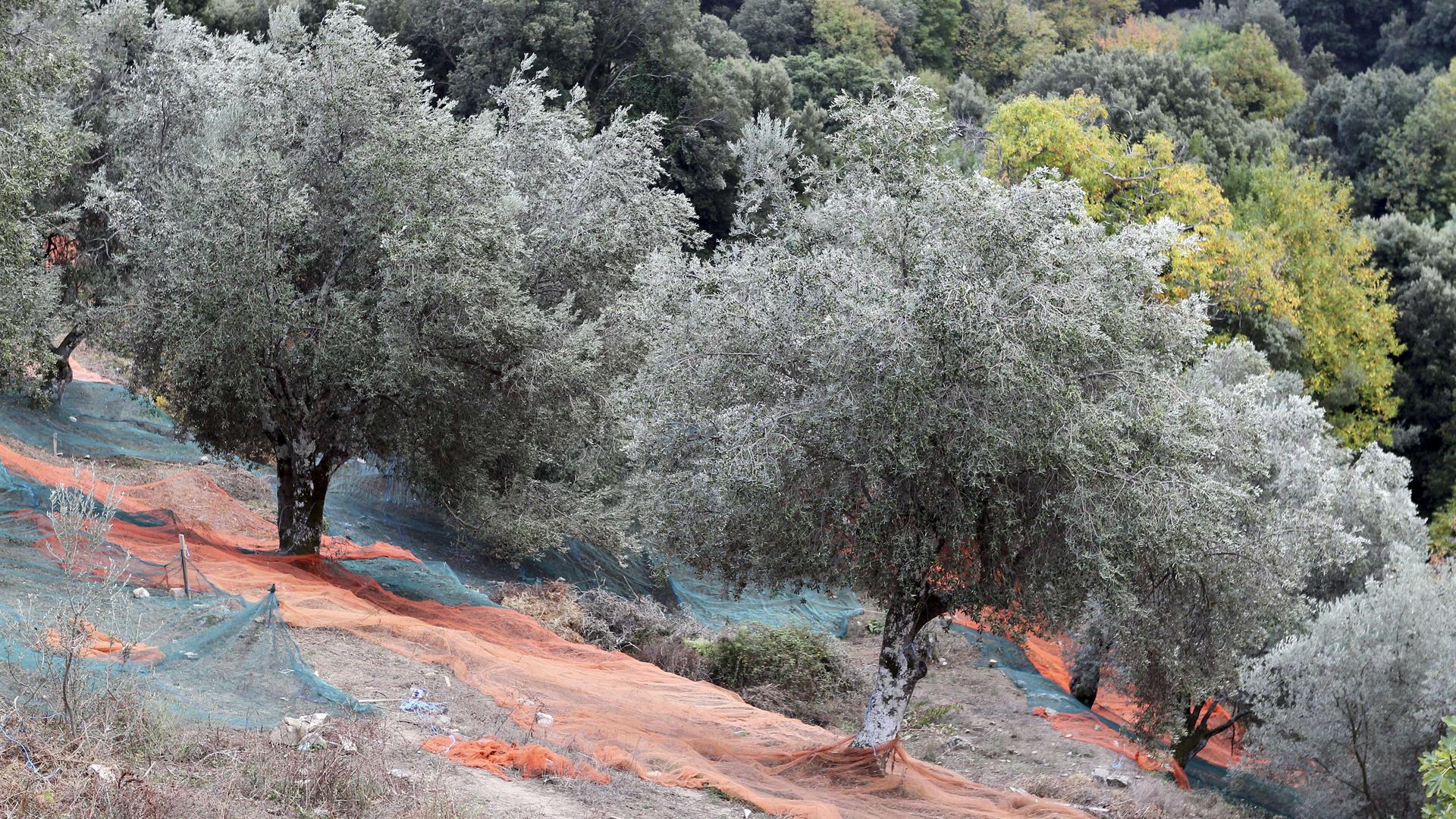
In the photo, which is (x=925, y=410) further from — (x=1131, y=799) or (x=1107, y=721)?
(x=1107, y=721)

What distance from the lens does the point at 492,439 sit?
17.2m

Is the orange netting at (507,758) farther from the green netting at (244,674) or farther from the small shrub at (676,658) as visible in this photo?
the small shrub at (676,658)

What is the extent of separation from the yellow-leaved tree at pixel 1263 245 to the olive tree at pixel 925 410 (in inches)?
716

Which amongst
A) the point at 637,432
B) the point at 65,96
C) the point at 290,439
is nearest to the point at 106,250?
the point at 65,96

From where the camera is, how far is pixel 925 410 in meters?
10.7

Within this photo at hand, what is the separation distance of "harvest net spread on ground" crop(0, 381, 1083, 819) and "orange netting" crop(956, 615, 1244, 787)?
176 inches

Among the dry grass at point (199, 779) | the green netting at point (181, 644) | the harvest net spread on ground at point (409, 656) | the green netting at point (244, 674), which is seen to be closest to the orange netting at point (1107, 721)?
the harvest net spread on ground at point (409, 656)

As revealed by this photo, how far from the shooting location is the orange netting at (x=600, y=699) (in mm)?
11445

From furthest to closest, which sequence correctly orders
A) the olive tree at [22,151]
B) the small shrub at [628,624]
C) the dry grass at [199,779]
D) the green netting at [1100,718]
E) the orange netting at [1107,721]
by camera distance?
1. the green netting at [1100,718]
2. the small shrub at [628,624]
3. the orange netting at [1107,721]
4. the olive tree at [22,151]
5. the dry grass at [199,779]

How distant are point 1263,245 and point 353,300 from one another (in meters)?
30.2

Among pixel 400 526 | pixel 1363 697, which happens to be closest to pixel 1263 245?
pixel 1363 697

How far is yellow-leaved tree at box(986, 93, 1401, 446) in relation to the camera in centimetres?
3453

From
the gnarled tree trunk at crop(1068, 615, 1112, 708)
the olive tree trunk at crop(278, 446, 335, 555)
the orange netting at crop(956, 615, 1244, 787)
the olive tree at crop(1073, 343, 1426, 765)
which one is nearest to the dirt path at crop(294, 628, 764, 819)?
the olive tree trunk at crop(278, 446, 335, 555)

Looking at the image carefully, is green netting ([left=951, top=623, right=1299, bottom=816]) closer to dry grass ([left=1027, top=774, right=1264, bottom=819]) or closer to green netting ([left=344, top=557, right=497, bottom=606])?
dry grass ([left=1027, top=774, right=1264, bottom=819])
